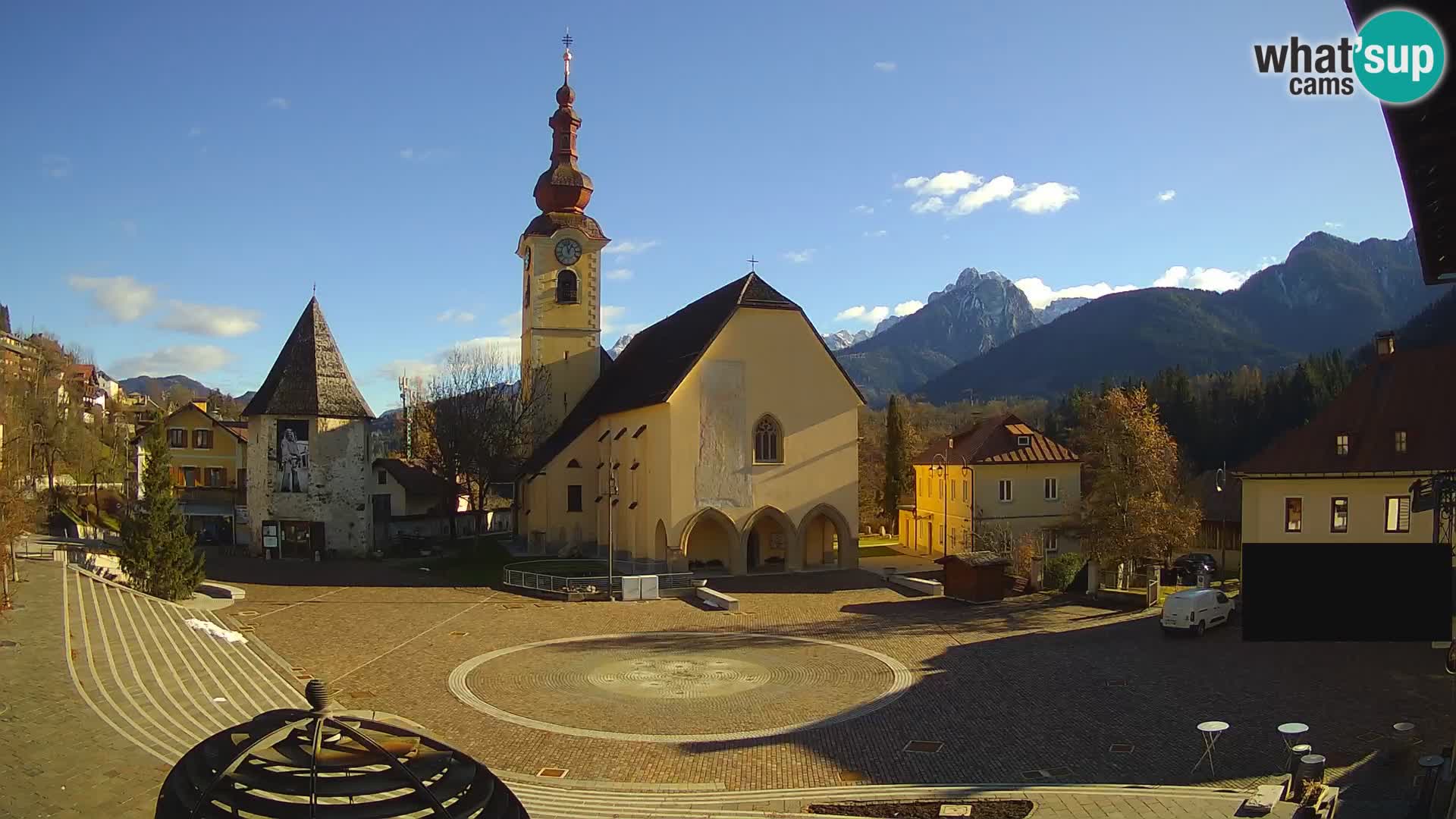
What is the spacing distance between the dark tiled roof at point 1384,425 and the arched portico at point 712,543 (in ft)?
65.3

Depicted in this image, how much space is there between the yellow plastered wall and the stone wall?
37788 millimetres

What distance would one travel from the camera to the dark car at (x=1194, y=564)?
3666cm

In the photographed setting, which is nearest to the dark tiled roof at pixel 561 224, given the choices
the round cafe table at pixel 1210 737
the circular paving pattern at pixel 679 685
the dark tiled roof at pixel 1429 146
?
the circular paving pattern at pixel 679 685

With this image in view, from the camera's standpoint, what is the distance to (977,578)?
31.2 meters

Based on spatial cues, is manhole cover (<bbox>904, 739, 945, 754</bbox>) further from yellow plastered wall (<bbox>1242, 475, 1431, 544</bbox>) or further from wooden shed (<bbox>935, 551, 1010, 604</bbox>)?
wooden shed (<bbox>935, 551, 1010, 604</bbox>)

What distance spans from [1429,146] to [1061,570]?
98.9 ft

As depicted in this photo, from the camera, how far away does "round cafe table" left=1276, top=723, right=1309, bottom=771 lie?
13.3 m

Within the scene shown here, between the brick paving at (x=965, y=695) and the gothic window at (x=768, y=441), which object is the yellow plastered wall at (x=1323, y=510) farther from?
the gothic window at (x=768, y=441)

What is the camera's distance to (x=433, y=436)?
53.6 metres

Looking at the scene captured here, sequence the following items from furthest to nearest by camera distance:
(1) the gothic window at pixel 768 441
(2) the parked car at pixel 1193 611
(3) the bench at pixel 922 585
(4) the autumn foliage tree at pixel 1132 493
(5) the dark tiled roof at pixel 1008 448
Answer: (5) the dark tiled roof at pixel 1008 448 < (1) the gothic window at pixel 768 441 < (3) the bench at pixel 922 585 < (4) the autumn foliage tree at pixel 1132 493 < (2) the parked car at pixel 1193 611

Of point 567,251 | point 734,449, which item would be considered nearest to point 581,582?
point 734,449

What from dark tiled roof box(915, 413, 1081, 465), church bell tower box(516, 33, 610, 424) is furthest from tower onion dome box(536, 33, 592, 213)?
dark tiled roof box(915, 413, 1081, 465)

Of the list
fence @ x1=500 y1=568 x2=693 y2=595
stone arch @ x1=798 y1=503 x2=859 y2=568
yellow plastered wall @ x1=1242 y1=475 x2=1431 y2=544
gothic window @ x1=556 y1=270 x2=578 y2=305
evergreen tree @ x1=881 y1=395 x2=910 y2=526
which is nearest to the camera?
yellow plastered wall @ x1=1242 y1=475 x2=1431 y2=544

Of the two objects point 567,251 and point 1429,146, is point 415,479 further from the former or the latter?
point 1429,146
